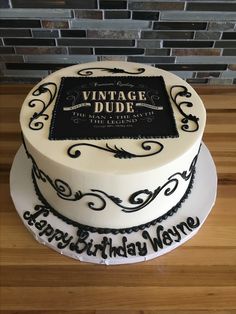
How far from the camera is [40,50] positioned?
133 cm

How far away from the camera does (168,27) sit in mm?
1249

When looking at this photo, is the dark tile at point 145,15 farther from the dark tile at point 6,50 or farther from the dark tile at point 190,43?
the dark tile at point 6,50

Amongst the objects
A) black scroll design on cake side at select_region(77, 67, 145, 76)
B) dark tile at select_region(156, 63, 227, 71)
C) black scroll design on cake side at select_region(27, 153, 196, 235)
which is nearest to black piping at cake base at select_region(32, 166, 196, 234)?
black scroll design on cake side at select_region(27, 153, 196, 235)

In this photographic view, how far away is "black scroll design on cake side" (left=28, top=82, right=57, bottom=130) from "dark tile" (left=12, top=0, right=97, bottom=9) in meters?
0.34

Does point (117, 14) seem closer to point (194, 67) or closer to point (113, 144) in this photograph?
point (194, 67)

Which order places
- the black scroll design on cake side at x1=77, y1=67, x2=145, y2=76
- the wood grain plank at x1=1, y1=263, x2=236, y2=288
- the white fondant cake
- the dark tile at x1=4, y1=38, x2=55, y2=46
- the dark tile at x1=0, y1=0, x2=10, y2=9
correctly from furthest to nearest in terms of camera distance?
1. the dark tile at x1=4, y1=38, x2=55, y2=46
2. the dark tile at x1=0, y1=0, x2=10, y2=9
3. the black scroll design on cake side at x1=77, y1=67, x2=145, y2=76
4. the wood grain plank at x1=1, y1=263, x2=236, y2=288
5. the white fondant cake

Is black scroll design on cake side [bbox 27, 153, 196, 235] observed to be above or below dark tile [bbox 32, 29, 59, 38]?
below

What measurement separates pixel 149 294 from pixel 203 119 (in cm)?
46

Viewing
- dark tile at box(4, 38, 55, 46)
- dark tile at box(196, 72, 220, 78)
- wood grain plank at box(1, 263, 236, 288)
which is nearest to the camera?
wood grain plank at box(1, 263, 236, 288)

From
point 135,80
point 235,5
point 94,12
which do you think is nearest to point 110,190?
point 135,80

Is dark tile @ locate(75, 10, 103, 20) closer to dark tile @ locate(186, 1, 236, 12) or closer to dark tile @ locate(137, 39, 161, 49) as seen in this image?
dark tile @ locate(137, 39, 161, 49)

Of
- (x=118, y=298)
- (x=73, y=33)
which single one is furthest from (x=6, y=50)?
(x=118, y=298)

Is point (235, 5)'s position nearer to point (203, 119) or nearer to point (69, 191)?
point (203, 119)

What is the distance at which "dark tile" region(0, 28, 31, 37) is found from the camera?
1.26m
